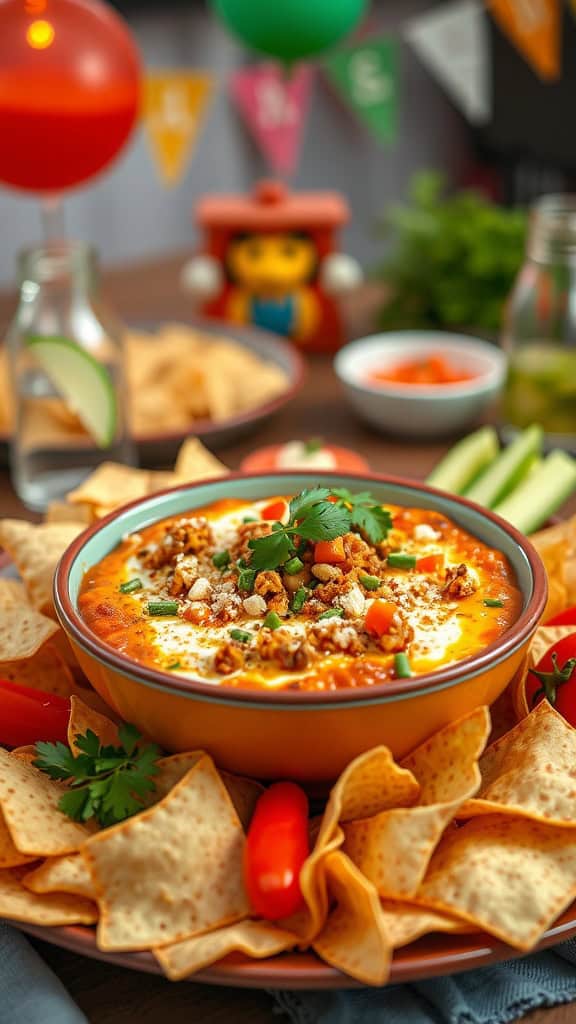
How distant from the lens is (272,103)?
632 centimetres

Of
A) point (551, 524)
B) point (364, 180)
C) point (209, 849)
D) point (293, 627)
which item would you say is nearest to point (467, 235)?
point (551, 524)

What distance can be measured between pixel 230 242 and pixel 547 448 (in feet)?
4.59

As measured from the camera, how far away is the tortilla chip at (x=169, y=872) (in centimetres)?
135

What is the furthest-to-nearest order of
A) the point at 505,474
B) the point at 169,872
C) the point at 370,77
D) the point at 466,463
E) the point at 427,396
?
1. the point at 370,77
2. the point at 427,396
3. the point at 466,463
4. the point at 505,474
5. the point at 169,872

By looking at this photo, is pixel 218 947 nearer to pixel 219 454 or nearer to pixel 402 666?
pixel 402 666

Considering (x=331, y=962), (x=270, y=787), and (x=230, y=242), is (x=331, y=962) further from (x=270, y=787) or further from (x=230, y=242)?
(x=230, y=242)

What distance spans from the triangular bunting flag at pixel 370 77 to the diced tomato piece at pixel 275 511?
4.42 metres

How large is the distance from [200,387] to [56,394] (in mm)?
459

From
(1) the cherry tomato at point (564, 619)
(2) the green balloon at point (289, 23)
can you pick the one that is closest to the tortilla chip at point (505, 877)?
(1) the cherry tomato at point (564, 619)

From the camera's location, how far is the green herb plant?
12.8 feet

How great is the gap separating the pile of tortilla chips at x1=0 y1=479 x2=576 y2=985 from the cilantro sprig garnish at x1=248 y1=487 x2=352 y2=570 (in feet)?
1.13

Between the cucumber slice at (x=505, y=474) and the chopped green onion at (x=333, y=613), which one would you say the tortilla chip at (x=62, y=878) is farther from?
the cucumber slice at (x=505, y=474)

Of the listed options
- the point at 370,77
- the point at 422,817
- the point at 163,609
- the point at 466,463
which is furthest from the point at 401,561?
the point at 370,77

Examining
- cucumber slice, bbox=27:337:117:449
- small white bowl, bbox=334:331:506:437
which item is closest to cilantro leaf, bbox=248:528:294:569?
cucumber slice, bbox=27:337:117:449
